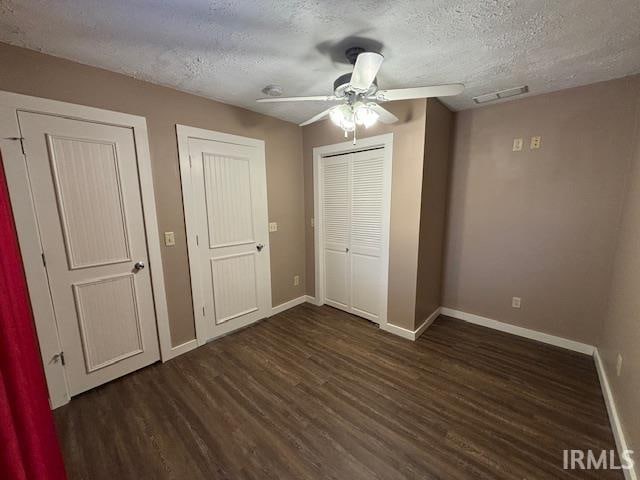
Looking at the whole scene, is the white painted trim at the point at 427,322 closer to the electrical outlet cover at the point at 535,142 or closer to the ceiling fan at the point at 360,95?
the electrical outlet cover at the point at 535,142

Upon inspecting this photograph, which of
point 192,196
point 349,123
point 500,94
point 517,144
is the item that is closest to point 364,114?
point 349,123

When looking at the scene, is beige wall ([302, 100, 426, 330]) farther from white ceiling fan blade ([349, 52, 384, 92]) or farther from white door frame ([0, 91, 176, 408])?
white door frame ([0, 91, 176, 408])

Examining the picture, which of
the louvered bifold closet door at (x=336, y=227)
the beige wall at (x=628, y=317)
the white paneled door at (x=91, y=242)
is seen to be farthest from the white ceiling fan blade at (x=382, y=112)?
the white paneled door at (x=91, y=242)

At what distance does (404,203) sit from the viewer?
8.14 ft

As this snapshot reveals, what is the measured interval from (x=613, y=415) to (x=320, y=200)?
293 cm

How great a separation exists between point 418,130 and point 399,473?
249 centimetres

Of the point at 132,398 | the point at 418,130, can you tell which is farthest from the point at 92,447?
the point at 418,130

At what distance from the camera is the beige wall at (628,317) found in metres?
1.38

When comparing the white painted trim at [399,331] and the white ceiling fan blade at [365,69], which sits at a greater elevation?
the white ceiling fan blade at [365,69]

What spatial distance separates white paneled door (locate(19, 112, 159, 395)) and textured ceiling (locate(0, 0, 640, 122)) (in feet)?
1.77

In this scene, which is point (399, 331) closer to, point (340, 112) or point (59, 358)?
point (340, 112)

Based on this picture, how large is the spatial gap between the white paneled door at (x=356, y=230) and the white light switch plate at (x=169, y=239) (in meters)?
1.70

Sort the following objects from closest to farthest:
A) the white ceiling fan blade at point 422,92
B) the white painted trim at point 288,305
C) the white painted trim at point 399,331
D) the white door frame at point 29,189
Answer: the white ceiling fan blade at point 422,92, the white door frame at point 29,189, the white painted trim at point 399,331, the white painted trim at point 288,305

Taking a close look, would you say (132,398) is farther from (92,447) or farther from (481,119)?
(481,119)
